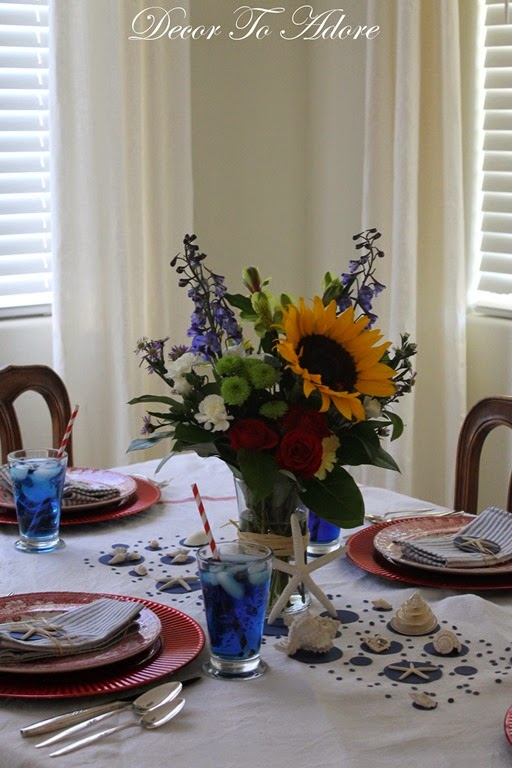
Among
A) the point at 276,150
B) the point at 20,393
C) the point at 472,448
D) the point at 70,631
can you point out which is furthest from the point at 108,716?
the point at 276,150

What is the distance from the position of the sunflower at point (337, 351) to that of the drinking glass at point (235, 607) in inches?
8.6

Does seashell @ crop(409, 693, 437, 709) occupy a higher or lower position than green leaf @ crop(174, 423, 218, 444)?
lower

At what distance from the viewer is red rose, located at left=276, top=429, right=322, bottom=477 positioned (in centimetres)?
113

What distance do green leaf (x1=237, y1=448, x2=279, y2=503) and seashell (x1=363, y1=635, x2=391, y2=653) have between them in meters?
0.20

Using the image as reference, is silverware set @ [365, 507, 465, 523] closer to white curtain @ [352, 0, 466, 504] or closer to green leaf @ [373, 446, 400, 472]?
green leaf @ [373, 446, 400, 472]

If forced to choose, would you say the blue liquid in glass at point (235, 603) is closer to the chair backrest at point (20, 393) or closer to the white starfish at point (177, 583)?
the white starfish at point (177, 583)

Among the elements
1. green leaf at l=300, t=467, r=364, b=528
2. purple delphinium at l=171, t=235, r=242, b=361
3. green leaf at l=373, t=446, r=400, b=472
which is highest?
purple delphinium at l=171, t=235, r=242, b=361

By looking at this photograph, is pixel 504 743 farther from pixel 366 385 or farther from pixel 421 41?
pixel 421 41

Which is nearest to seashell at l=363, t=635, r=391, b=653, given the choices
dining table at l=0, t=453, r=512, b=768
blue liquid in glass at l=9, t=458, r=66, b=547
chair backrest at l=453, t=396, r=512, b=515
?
dining table at l=0, t=453, r=512, b=768

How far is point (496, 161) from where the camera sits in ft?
9.41

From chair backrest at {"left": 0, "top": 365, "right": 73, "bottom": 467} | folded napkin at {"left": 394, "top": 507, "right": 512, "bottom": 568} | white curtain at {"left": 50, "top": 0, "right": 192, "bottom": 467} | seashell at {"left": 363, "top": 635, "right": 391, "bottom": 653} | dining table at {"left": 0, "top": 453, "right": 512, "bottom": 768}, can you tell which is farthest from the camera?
white curtain at {"left": 50, "top": 0, "right": 192, "bottom": 467}

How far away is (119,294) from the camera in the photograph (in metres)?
2.83

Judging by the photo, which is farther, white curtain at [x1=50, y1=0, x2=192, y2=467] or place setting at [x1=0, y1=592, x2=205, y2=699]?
white curtain at [x1=50, y1=0, x2=192, y2=467]

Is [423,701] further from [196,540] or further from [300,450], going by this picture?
[196,540]
